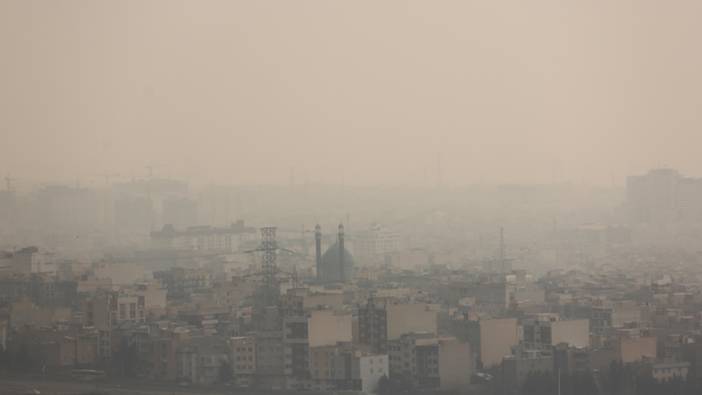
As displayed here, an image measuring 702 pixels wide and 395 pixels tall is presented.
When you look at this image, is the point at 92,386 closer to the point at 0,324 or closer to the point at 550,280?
the point at 0,324

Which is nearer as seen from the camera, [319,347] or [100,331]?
[319,347]

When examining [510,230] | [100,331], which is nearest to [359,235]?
[510,230]

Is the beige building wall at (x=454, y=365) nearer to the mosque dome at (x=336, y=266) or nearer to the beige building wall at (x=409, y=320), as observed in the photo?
the beige building wall at (x=409, y=320)

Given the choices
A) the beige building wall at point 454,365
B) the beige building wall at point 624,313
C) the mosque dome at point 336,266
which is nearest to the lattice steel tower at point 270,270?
the mosque dome at point 336,266

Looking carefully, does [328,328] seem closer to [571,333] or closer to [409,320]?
[409,320]

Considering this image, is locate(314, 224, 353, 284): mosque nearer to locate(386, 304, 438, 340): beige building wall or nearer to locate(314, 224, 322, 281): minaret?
locate(314, 224, 322, 281): minaret

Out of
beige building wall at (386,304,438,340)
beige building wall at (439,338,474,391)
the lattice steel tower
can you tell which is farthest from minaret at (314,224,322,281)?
beige building wall at (439,338,474,391)

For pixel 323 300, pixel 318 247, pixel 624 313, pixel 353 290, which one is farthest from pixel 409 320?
pixel 318 247
